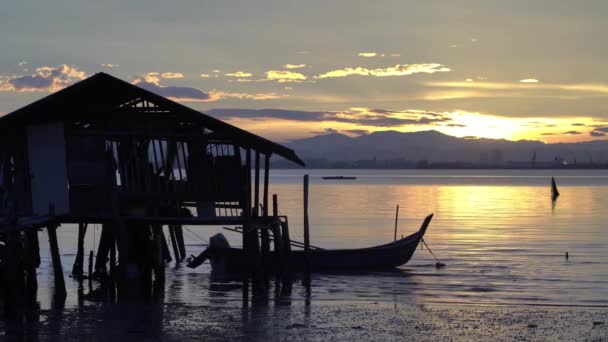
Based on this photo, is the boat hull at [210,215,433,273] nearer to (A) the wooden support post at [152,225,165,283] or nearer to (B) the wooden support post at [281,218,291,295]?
(B) the wooden support post at [281,218,291,295]

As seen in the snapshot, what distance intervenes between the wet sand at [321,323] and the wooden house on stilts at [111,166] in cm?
279

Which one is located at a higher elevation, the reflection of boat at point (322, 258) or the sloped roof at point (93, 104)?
the sloped roof at point (93, 104)

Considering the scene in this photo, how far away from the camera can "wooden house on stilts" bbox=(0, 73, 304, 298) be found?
25.4m

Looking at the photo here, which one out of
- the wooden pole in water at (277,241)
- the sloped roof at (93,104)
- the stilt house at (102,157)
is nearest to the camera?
the sloped roof at (93,104)

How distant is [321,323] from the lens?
21.8m

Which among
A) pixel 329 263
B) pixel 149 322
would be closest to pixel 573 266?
pixel 329 263

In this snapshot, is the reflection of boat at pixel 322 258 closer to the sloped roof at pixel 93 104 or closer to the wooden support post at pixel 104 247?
the wooden support post at pixel 104 247

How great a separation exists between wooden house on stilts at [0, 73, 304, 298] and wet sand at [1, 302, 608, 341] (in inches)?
110

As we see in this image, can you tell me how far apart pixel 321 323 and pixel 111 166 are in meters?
7.98

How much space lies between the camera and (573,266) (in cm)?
3681

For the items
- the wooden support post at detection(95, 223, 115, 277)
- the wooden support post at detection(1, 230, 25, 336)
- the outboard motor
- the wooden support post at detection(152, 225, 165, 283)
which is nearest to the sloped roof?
the wooden support post at detection(1, 230, 25, 336)

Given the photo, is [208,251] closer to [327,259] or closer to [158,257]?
[158,257]

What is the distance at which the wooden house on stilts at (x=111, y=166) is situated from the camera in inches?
1001

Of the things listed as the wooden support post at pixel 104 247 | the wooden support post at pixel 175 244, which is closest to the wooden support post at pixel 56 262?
the wooden support post at pixel 104 247
